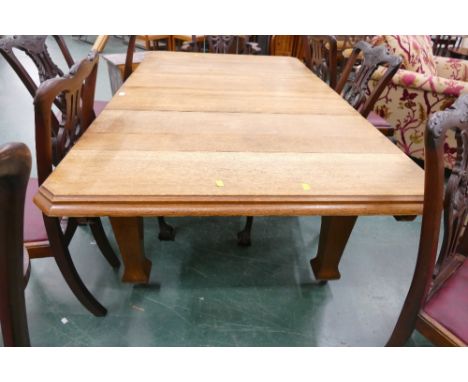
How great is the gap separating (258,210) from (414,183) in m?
0.41

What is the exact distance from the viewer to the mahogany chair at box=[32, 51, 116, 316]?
2.69 feet

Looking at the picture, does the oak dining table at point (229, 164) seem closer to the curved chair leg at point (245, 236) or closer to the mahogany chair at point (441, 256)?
the mahogany chair at point (441, 256)

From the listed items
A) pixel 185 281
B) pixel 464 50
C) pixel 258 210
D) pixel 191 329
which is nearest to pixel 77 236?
pixel 185 281

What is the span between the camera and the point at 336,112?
1.27 metres

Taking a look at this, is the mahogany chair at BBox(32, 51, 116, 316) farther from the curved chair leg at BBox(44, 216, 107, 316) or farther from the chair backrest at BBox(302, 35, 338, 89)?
the chair backrest at BBox(302, 35, 338, 89)

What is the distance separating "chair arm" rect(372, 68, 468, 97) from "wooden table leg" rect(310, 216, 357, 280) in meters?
1.44

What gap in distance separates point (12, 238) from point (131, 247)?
2.19 feet

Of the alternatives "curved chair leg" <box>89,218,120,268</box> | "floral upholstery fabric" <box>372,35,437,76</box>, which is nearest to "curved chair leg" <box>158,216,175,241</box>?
"curved chair leg" <box>89,218,120,268</box>

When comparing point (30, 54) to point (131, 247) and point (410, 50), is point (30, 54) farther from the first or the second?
point (410, 50)

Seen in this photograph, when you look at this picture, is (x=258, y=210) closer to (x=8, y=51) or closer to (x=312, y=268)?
(x=312, y=268)

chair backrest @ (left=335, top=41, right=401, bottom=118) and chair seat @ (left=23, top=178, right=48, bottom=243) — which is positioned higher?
chair backrest @ (left=335, top=41, right=401, bottom=118)

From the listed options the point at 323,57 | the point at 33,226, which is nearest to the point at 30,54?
the point at 33,226

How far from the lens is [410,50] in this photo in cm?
243

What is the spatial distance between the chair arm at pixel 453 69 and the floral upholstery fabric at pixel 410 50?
0.39 metres
